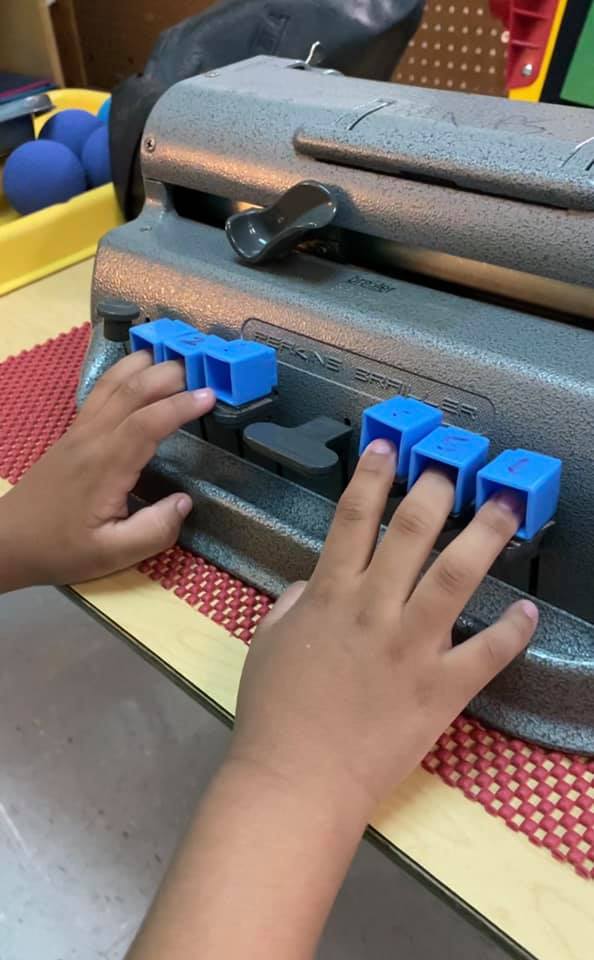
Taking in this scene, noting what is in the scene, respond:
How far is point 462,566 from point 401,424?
3.3 inches

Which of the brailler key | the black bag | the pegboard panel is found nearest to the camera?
the brailler key

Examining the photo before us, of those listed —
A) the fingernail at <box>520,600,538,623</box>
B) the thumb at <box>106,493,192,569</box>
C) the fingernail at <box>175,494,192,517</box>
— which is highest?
the fingernail at <box>520,600,538,623</box>

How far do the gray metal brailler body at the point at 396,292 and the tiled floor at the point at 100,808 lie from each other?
14.0 inches

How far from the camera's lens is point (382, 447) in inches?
18.1

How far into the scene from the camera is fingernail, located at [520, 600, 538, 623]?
1.43ft

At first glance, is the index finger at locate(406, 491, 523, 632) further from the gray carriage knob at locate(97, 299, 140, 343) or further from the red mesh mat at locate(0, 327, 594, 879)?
the gray carriage knob at locate(97, 299, 140, 343)

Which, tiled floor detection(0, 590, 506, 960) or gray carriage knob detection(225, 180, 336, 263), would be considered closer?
gray carriage knob detection(225, 180, 336, 263)

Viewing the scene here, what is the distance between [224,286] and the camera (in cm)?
60

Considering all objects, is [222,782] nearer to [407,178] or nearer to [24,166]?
[407,178]

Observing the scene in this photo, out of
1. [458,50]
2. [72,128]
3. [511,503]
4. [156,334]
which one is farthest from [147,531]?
[458,50]

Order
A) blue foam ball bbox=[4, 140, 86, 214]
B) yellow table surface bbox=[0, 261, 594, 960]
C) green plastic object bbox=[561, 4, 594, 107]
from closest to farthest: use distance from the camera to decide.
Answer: yellow table surface bbox=[0, 261, 594, 960], green plastic object bbox=[561, 4, 594, 107], blue foam ball bbox=[4, 140, 86, 214]

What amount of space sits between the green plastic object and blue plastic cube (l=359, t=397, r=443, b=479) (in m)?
0.42

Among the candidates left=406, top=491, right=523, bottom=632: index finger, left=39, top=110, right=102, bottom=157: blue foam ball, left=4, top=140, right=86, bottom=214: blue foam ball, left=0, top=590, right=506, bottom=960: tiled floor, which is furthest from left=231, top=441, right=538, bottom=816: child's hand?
left=39, top=110, right=102, bottom=157: blue foam ball

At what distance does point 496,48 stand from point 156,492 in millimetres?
837
